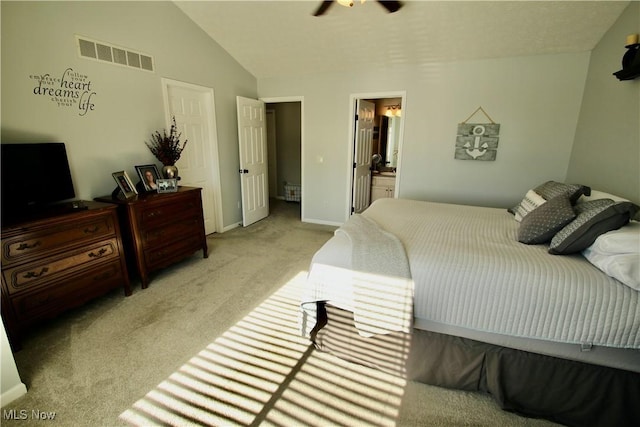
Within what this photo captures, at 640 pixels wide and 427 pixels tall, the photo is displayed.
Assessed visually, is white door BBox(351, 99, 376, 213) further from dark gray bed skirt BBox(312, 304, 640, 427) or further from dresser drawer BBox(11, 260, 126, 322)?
dresser drawer BBox(11, 260, 126, 322)

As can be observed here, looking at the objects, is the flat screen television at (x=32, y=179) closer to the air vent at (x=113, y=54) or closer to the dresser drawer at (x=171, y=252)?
the dresser drawer at (x=171, y=252)

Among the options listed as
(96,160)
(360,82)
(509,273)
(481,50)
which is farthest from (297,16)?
(509,273)

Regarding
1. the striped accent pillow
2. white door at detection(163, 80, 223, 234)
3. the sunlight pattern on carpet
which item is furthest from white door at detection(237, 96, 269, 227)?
the striped accent pillow

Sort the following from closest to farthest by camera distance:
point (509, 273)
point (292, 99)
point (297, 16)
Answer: point (509, 273) < point (297, 16) < point (292, 99)

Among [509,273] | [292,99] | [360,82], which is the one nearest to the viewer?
[509,273]

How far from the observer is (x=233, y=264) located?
10.7 ft

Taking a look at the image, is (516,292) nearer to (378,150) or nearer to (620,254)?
(620,254)

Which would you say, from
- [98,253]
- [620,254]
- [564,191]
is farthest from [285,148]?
[620,254]

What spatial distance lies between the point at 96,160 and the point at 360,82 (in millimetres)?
3380

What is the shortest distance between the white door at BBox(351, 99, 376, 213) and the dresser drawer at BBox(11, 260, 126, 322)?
130 inches

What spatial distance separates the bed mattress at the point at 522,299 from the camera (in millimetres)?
1334

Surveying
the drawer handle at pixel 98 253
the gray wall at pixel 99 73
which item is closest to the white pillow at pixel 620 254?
the drawer handle at pixel 98 253

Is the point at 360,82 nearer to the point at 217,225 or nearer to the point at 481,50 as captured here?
the point at 481,50

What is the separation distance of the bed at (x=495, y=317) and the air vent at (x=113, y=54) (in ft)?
9.12
